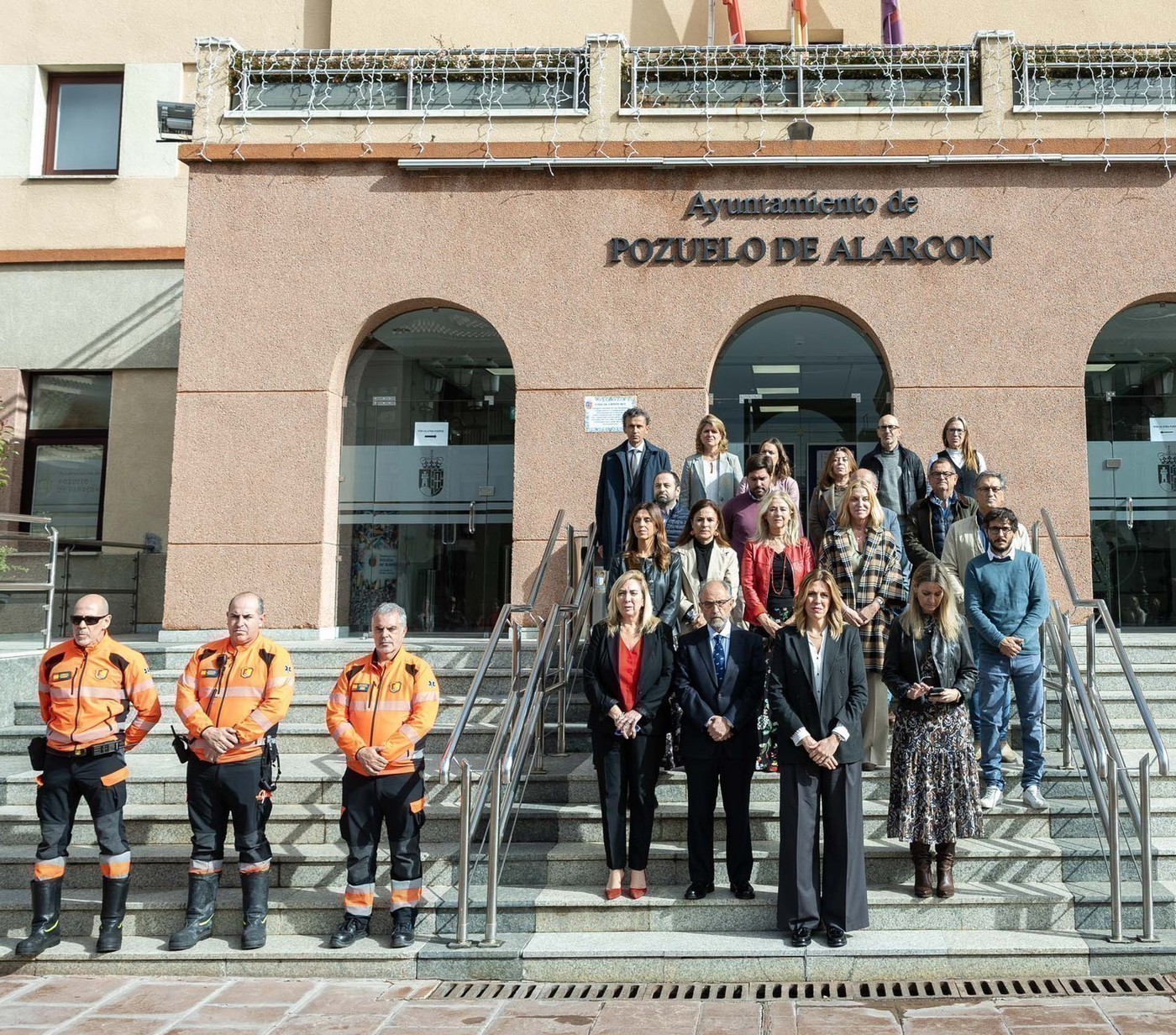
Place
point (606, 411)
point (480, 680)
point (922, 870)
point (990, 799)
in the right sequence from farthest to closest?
1. point (606, 411)
2. point (480, 680)
3. point (990, 799)
4. point (922, 870)

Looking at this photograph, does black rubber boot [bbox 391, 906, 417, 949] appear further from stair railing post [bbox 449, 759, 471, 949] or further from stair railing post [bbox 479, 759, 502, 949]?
stair railing post [bbox 479, 759, 502, 949]

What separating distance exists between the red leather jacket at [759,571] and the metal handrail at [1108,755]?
1670 mm

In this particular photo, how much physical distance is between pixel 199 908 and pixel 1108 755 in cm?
486

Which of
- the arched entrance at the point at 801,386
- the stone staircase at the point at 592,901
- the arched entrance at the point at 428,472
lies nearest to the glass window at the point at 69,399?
the arched entrance at the point at 428,472

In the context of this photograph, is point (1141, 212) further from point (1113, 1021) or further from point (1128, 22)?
point (1113, 1021)

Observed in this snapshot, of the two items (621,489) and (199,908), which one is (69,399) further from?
(199,908)

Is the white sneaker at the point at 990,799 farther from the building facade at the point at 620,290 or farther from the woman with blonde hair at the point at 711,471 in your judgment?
the building facade at the point at 620,290

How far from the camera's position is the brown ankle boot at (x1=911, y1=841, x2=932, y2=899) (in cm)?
585

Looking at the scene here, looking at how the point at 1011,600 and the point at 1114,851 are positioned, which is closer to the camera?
the point at 1114,851

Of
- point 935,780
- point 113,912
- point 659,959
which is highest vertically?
point 935,780

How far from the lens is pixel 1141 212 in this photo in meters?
10.1

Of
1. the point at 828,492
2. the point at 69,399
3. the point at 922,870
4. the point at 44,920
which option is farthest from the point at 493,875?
the point at 69,399

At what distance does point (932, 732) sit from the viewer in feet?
19.4

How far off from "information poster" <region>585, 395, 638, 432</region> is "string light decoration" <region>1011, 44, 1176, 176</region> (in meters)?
4.58
